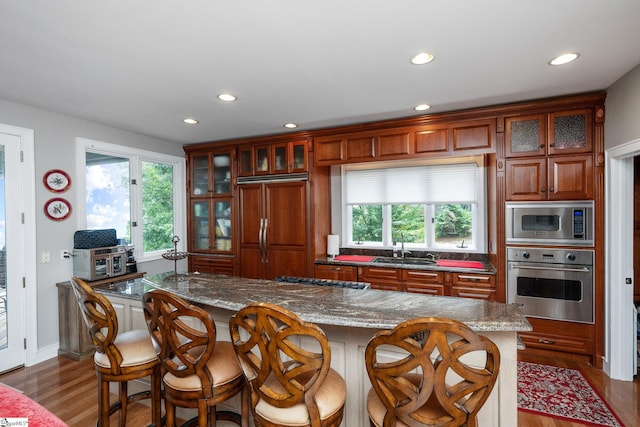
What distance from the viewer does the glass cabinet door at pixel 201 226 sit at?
196 inches

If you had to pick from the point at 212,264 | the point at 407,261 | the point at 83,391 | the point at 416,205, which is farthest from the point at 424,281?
the point at 83,391

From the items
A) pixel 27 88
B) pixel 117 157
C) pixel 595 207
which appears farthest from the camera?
pixel 117 157

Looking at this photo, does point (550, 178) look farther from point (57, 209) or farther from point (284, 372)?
point (57, 209)

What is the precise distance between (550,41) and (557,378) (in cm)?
278

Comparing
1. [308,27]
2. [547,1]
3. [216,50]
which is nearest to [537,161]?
[547,1]

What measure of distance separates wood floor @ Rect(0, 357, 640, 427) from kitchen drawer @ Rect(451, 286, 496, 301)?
712mm

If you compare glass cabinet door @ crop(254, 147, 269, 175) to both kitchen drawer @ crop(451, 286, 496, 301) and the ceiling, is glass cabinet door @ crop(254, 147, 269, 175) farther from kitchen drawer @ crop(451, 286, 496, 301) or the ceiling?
kitchen drawer @ crop(451, 286, 496, 301)

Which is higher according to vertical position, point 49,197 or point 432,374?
point 49,197

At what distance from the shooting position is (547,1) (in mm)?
1654

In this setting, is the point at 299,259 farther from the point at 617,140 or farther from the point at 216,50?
the point at 617,140

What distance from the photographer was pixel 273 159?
14.7 feet

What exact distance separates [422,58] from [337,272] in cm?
258

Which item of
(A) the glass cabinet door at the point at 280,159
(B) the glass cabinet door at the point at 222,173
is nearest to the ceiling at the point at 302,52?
(A) the glass cabinet door at the point at 280,159

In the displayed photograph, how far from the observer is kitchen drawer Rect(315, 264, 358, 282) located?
3.91m
